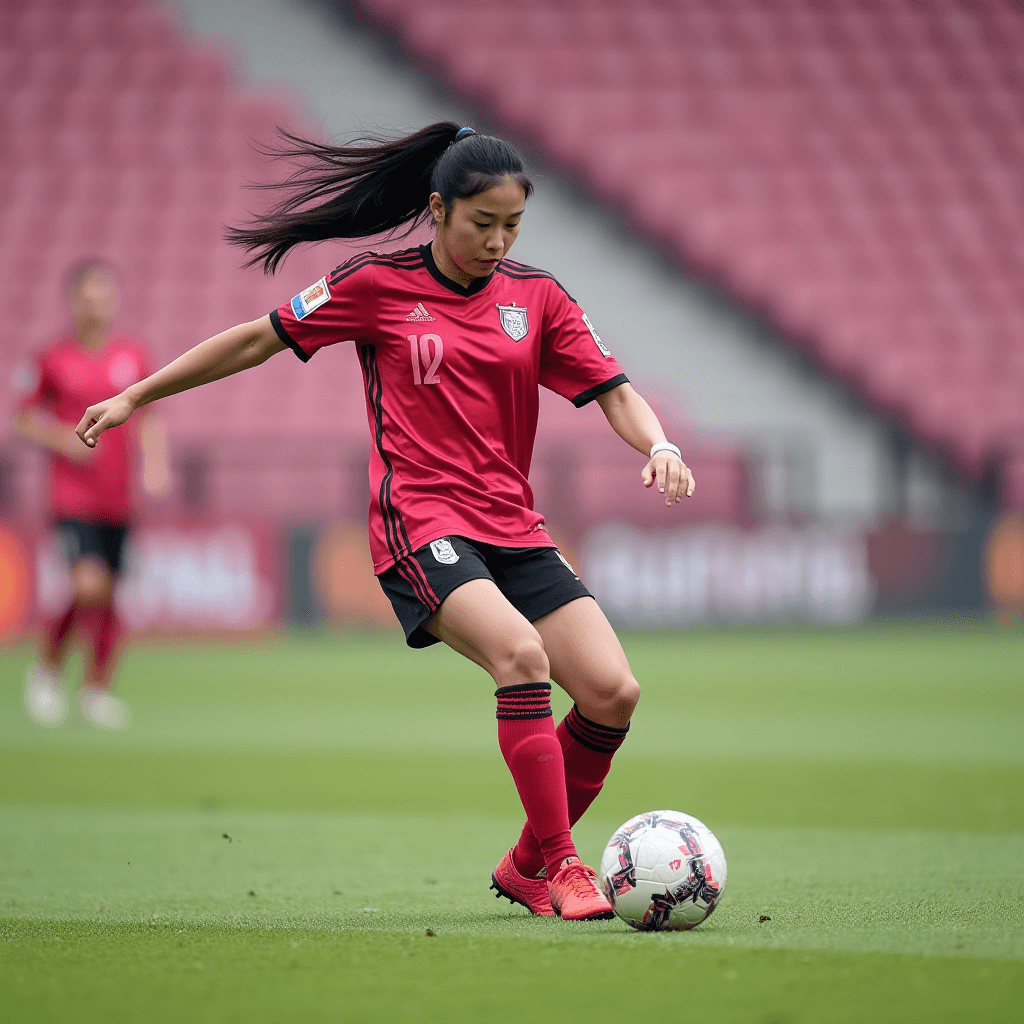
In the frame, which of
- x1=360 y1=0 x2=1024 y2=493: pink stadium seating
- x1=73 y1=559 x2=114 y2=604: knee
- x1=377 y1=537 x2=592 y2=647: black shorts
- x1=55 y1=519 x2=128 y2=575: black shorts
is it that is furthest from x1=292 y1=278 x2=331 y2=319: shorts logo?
x1=360 y1=0 x2=1024 y2=493: pink stadium seating

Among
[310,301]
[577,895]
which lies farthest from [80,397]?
[577,895]

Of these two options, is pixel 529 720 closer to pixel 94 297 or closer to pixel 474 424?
pixel 474 424

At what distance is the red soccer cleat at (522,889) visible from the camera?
13.0 feet

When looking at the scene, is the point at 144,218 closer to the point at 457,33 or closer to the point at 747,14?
the point at 457,33

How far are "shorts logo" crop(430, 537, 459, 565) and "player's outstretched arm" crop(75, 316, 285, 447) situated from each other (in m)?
0.64

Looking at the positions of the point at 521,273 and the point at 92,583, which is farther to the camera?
the point at 92,583

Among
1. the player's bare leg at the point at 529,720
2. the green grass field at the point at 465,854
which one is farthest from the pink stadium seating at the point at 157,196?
the player's bare leg at the point at 529,720

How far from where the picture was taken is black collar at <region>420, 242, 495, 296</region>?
410 cm

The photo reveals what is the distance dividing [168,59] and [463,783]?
17480mm

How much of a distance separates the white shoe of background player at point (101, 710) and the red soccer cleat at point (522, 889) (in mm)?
5404

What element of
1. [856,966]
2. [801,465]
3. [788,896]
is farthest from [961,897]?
[801,465]

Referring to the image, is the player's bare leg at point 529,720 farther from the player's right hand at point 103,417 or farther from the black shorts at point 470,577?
the player's right hand at point 103,417

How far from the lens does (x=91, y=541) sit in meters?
9.15

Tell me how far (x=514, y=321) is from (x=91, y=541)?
563 cm
